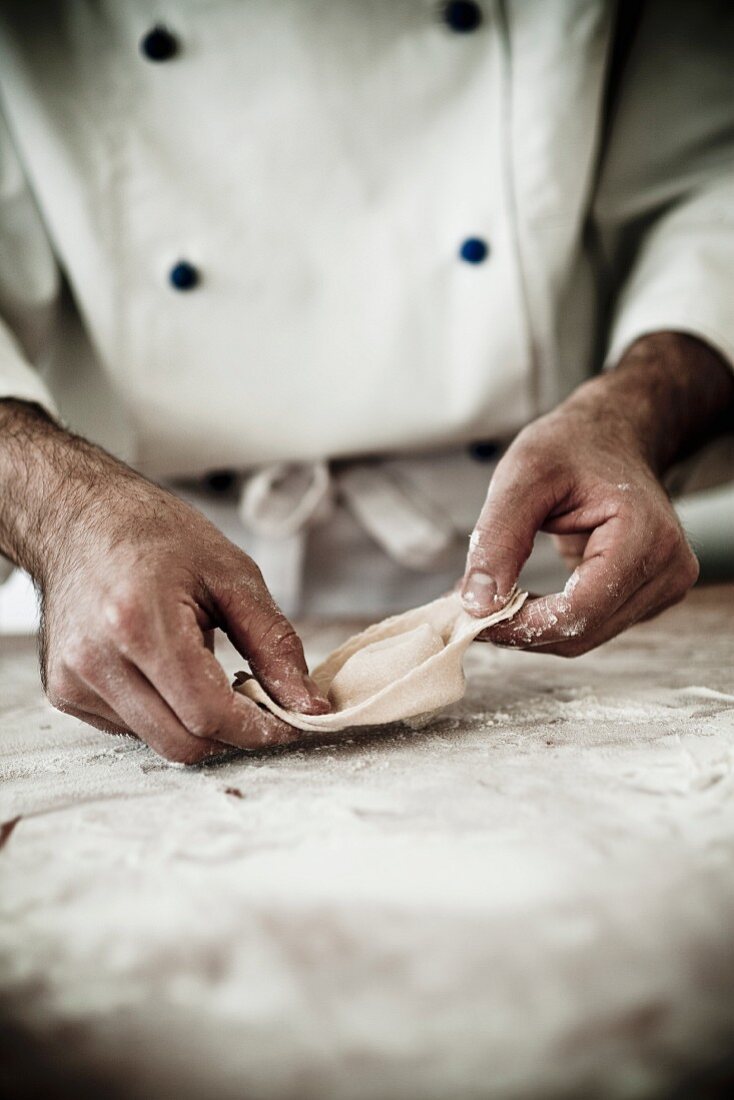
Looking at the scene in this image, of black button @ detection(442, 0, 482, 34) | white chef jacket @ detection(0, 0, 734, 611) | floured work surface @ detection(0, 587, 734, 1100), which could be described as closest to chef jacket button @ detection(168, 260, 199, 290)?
white chef jacket @ detection(0, 0, 734, 611)

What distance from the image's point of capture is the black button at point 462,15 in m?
1.41

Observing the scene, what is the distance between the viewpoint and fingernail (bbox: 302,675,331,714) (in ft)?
2.84

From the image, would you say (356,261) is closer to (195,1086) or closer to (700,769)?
(700,769)

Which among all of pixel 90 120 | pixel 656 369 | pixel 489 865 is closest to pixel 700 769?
pixel 489 865

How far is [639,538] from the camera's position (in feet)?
3.42

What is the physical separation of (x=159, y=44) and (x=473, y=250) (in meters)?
0.69

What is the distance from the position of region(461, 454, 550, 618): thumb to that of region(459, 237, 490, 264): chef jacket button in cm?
71

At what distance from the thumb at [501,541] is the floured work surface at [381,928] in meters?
0.24

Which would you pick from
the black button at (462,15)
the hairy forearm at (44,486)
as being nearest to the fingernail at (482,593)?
the hairy forearm at (44,486)

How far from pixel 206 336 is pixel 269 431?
0.24 meters

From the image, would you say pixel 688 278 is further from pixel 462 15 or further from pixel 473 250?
pixel 462 15

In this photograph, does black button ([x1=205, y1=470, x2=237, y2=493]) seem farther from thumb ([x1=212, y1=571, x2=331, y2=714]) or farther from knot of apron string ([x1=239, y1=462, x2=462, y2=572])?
thumb ([x1=212, y1=571, x2=331, y2=714])

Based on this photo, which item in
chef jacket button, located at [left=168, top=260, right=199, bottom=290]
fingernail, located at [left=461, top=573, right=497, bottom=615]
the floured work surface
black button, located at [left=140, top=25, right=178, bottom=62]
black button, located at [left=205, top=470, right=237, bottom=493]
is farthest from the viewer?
black button, located at [left=205, top=470, right=237, bottom=493]

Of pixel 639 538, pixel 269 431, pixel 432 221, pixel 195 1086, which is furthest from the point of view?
pixel 269 431
